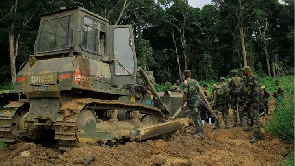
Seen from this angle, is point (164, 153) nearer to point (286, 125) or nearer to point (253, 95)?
point (286, 125)

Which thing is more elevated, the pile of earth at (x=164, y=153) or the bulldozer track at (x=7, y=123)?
the bulldozer track at (x=7, y=123)

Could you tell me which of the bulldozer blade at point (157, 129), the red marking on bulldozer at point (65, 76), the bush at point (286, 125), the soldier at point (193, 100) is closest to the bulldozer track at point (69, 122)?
the red marking on bulldozer at point (65, 76)

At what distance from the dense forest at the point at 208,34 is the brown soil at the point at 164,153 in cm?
2288

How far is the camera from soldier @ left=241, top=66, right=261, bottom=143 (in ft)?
27.0

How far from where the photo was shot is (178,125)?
9.16 m

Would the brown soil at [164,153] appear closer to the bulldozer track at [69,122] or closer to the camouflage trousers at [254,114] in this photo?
the bulldozer track at [69,122]

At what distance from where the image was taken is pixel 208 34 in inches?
1721

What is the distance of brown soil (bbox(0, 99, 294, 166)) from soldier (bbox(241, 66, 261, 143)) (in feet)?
1.10

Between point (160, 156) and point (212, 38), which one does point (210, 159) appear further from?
point (212, 38)

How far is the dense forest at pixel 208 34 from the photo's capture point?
109 ft

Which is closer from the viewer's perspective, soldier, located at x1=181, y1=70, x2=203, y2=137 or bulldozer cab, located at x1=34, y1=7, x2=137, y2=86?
bulldozer cab, located at x1=34, y1=7, x2=137, y2=86

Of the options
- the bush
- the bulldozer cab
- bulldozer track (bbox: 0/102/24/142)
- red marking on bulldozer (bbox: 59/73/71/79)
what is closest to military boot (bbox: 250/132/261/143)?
the bush

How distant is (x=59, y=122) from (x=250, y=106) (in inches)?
202

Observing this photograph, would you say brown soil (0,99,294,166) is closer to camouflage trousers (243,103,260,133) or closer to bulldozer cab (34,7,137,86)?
camouflage trousers (243,103,260,133)
